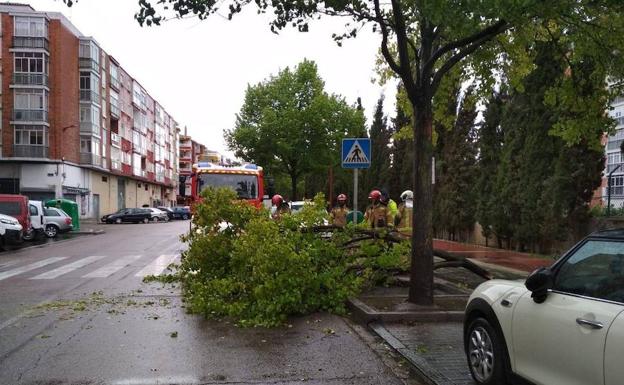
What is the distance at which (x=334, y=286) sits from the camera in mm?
8547

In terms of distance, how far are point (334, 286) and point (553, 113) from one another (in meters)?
10.2

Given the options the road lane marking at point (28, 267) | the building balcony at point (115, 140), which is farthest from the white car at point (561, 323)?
the building balcony at point (115, 140)

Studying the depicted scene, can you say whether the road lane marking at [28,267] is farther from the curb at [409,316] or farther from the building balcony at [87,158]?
the building balcony at [87,158]

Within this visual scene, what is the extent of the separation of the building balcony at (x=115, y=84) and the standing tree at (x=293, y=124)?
23150 millimetres

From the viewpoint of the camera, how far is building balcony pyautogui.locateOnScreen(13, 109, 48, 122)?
1801 inches

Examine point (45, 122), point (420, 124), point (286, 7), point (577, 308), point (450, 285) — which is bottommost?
point (450, 285)

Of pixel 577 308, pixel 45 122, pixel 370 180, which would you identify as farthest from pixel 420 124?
pixel 45 122

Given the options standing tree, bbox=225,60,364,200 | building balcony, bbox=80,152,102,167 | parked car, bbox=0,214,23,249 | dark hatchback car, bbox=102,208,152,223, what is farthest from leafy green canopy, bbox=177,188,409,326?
building balcony, bbox=80,152,102,167

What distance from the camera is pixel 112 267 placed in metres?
14.5

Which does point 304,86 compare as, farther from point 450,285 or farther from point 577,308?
point 577,308

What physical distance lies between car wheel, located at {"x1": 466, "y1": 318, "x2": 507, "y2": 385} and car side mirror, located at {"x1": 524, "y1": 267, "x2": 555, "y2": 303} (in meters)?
0.65

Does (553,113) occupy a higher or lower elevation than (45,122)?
lower

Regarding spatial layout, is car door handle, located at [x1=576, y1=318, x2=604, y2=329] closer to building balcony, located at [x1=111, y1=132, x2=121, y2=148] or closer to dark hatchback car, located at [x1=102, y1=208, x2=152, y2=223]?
dark hatchback car, located at [x1=102, y1=208, x2=152, y2=223]

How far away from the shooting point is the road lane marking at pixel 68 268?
41.7ft
